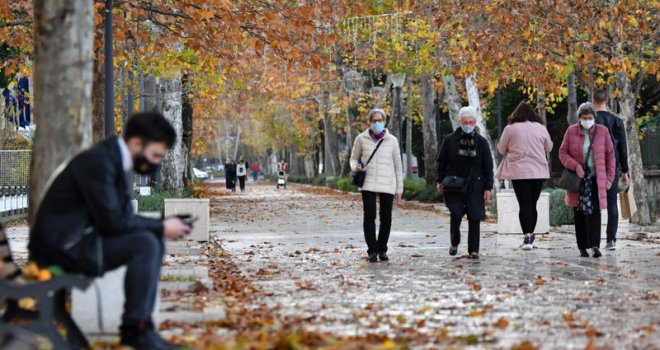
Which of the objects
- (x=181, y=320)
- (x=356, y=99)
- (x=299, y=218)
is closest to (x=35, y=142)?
(x=181, y=320)

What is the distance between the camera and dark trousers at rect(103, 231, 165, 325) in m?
7.85

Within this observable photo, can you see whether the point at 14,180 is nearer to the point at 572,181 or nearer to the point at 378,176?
the point at 378,176

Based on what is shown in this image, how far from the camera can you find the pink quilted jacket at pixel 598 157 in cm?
1631

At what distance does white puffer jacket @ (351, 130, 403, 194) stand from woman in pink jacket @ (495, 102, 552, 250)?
50.4 inches

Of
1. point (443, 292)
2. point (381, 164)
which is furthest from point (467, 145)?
point (443, 292)

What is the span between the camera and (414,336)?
900cm

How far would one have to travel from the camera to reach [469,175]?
1639 cm

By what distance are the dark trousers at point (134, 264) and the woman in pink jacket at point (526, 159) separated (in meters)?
9.34

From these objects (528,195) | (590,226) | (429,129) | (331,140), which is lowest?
(590,226)

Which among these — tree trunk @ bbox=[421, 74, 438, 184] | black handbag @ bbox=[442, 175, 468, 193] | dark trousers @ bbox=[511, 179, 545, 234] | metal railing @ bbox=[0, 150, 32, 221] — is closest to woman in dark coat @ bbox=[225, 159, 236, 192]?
tree trunk @ bbox=[421, 74, 438, 184]

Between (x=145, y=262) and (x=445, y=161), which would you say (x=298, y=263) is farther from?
(x=145, y=262)

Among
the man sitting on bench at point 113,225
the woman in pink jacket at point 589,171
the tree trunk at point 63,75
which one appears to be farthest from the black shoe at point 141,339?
the woman in pink jacket at point 589,171

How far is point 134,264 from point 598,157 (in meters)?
9.58

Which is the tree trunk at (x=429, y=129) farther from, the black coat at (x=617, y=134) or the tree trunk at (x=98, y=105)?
the tree trunk at (x=98, y=105)
